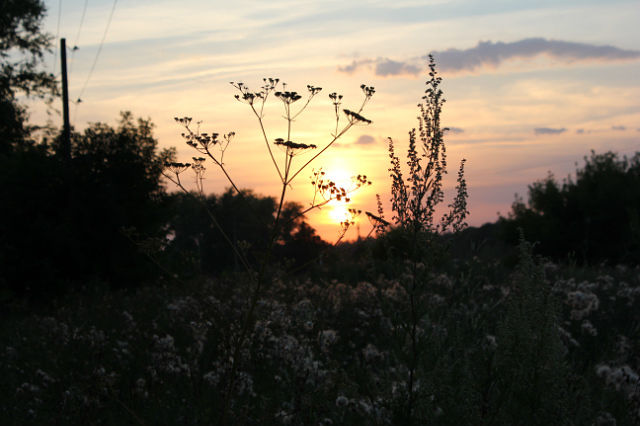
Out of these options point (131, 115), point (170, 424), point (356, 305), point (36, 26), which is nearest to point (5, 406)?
point (170, 424)

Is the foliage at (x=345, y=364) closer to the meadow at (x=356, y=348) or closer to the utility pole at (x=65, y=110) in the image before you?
the meadow at (x=356, y=348)

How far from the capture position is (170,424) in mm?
5219

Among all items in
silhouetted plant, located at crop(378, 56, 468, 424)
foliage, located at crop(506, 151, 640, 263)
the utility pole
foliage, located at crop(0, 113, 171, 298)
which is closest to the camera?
silhouetted plant, located at crop(378, 56, 468, 424)

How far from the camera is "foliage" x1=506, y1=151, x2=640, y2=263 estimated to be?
31031 mm

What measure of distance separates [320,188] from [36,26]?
98.9 ft

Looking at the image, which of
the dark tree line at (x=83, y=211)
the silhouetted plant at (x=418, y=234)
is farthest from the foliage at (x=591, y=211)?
the silhouetted plant at (x=418, y=234)

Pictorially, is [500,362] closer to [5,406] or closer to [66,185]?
[5,406]

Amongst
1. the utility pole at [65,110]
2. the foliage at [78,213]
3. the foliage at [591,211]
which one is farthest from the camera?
the foliage at [591,211]

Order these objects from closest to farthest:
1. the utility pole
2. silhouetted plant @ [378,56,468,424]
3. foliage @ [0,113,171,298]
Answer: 1. silhouetted plant @ [378,56,468,424]
2. foliage @ [0,113,171,298]
3. the utility pole

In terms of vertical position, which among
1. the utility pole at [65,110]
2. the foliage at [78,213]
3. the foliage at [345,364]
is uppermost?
the utility pole at [65,110]

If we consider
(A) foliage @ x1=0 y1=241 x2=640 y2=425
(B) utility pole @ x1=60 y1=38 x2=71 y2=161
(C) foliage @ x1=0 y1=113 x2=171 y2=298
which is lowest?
(A) foliage @ x1=0 y1=241 x2=640 y2=425

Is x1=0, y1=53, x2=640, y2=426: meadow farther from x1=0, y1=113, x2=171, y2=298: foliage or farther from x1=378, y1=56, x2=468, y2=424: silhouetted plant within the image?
x1=0, y1=113, x2=171, y2=298: foliage

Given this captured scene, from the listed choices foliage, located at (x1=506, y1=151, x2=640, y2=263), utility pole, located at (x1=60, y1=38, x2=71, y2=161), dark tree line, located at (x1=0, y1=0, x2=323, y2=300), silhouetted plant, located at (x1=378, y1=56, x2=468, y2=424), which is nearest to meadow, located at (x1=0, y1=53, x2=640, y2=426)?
silhouetted plant, located at (x1=378, y1=56, x2=468, y2=424)

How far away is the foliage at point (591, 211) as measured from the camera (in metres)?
31.0
